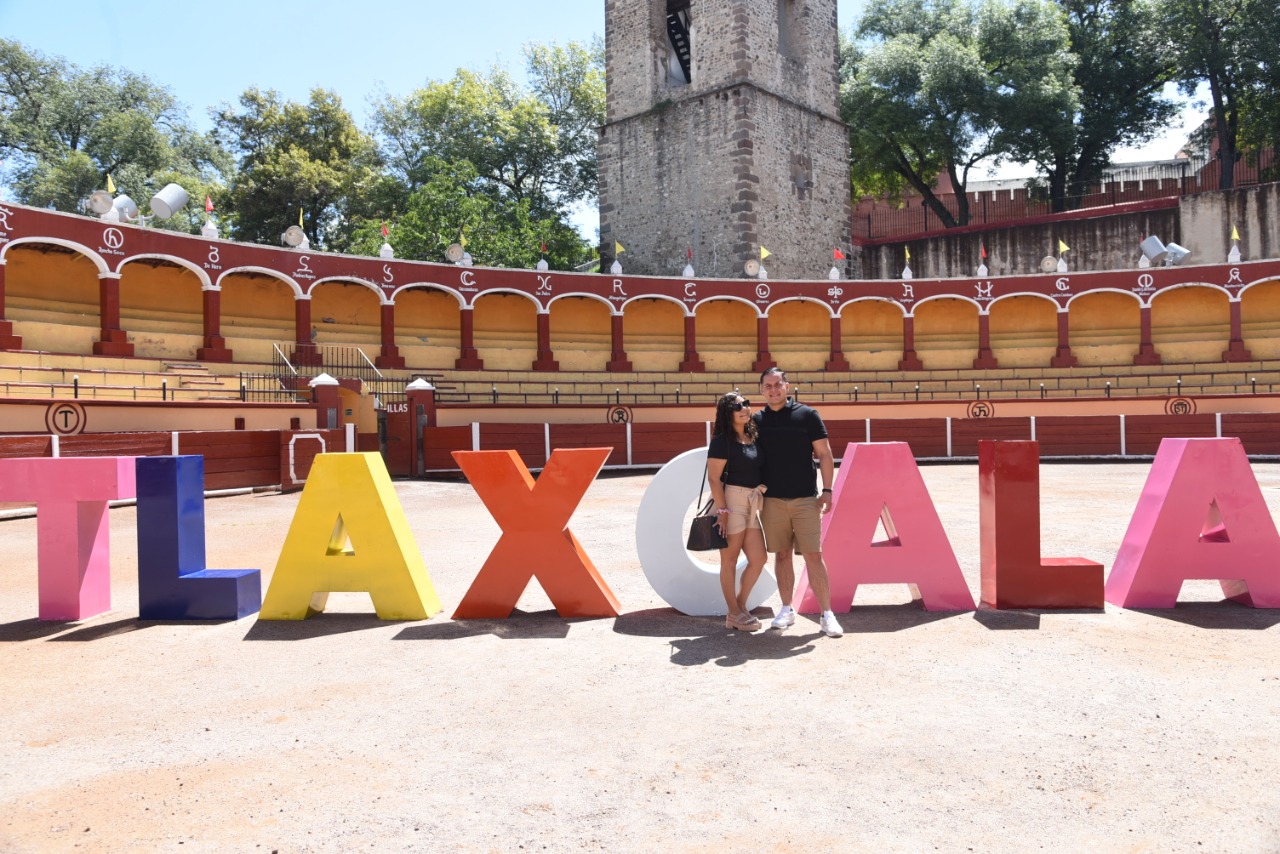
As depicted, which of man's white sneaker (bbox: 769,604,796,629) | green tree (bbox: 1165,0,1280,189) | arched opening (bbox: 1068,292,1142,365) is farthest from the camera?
green tree (bbox: 1165,0,1280,189)

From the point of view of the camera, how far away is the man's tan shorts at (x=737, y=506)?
16.3 feet

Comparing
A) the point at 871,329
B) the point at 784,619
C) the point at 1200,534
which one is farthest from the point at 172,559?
the point at 871,329

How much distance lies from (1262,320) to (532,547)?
3022 cm

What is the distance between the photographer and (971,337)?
2936 centimetres

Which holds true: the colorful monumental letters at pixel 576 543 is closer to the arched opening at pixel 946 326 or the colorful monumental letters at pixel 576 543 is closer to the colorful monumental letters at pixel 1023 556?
the colorful monumental letters at pixel 1023 556

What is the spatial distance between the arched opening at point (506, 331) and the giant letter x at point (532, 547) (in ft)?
66.4

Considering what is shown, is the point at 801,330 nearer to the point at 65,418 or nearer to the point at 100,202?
the point at 100,202

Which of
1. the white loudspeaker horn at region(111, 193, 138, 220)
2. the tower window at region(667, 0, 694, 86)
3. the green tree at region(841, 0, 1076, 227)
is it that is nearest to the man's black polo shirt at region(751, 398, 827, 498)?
the white loudspeaker horn at region(111, 193, 138, 220)

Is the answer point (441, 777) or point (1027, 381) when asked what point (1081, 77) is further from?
point (441, 777)

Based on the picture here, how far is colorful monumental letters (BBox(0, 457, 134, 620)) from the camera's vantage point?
5477 mm

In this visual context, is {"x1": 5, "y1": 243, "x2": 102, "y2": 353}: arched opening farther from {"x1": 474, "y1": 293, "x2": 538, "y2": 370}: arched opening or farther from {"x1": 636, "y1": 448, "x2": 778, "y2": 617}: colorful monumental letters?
{"x1": 636, "y1": 448, "x2": 778, "y2": 617}: colorful monumental letters

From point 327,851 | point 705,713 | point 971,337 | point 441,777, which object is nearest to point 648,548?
point 705,713

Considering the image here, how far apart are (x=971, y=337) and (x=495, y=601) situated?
27.1 meters

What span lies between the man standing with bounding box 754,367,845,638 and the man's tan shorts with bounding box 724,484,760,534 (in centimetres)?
12
